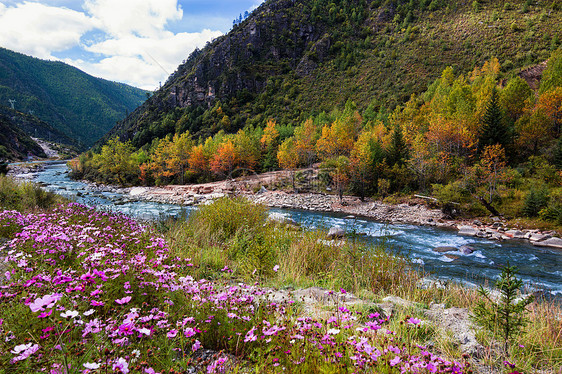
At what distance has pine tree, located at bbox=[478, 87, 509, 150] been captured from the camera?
1132 inches

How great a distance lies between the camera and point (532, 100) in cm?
3155

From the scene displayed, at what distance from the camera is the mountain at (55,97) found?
14562 cm

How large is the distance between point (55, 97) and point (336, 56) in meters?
191

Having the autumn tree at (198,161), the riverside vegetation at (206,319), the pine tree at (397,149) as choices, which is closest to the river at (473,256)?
the riverside vegetation at (206,319)

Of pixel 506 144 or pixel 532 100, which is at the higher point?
pixel 532 100

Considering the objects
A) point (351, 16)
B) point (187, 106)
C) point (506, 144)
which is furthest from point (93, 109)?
point (506, 144)

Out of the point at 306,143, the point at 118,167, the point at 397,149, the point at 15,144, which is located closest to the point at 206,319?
the point at 397,149

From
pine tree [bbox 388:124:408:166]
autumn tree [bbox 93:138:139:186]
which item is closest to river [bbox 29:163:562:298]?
pine tree [bbox 388:124:408:166]

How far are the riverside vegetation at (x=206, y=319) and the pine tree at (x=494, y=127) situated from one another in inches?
1288

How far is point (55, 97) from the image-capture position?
564 feet

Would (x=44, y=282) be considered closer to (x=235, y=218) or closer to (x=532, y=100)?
(x=235, y=218)

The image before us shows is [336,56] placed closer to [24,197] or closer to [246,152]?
[246,152]

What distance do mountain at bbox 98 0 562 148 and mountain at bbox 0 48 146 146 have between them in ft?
A: 253

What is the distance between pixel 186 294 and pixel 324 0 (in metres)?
138
